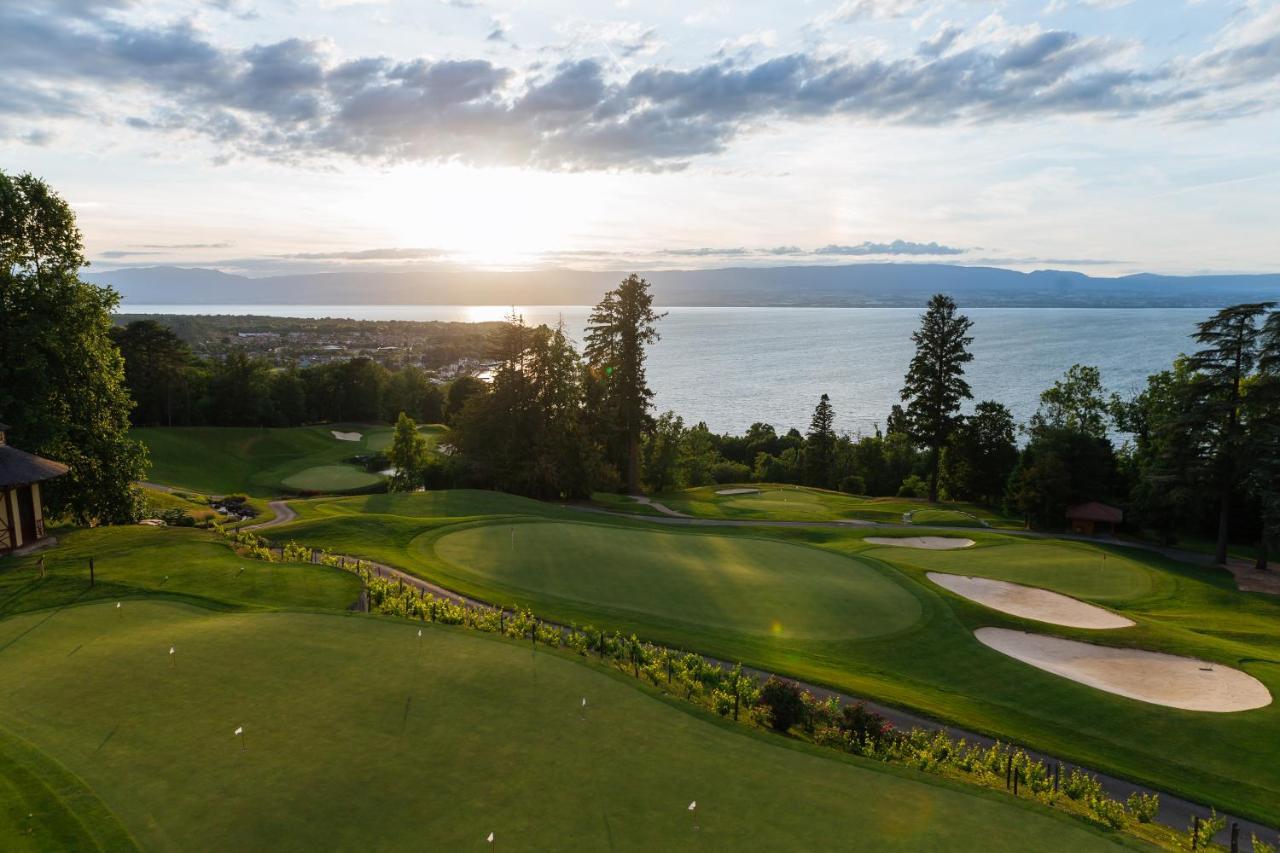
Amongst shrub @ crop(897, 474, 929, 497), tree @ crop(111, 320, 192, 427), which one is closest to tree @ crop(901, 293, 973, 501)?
shrub @ crop(897, 474, 929, 497)

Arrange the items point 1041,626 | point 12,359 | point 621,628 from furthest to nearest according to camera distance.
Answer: point 12,359
point 1041,626
point 621,628

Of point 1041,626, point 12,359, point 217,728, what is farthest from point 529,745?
point 12,359

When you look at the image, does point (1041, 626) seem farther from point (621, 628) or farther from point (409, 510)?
point (409, 510)

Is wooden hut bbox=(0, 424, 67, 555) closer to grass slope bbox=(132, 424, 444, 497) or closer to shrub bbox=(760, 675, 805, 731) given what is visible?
shrub bbox=(760, 675, 805, 731)

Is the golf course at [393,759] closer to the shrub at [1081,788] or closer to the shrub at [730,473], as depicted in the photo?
the shrub at [1081,788]

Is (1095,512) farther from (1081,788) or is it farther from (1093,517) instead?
(1081,788)

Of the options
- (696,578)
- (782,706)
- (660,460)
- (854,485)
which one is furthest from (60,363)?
(854,485)

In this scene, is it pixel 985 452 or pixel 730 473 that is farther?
pixel 730 473

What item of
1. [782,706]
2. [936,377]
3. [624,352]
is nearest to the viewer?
[782,706]
